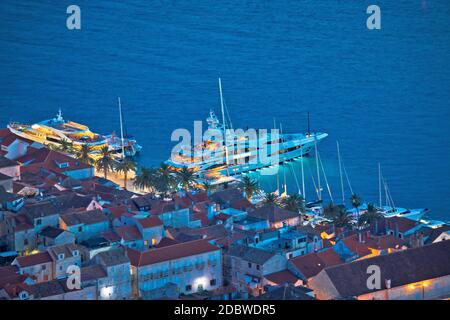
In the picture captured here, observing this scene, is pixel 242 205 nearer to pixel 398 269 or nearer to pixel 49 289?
pixel 398 269

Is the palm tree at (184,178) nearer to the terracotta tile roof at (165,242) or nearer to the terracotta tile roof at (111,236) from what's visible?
the terracotta tile roof at (111,236)

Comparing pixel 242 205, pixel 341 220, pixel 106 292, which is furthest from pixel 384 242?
pixel 106 292

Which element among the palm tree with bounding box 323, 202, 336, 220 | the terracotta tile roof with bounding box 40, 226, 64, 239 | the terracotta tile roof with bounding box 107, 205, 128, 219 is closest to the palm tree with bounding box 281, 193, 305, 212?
the palm tree with bounding box 323, 202, 336, 220

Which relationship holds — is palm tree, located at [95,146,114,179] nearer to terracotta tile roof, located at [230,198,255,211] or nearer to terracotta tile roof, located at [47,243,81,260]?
terracotta tile roof, located at [230,198,255,211]

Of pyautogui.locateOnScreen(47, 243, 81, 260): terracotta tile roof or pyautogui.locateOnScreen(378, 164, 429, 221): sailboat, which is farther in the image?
pyautogui.locateOnScreen(378, 164, 429, 221): sailboat

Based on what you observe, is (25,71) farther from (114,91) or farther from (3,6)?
(3,6)
